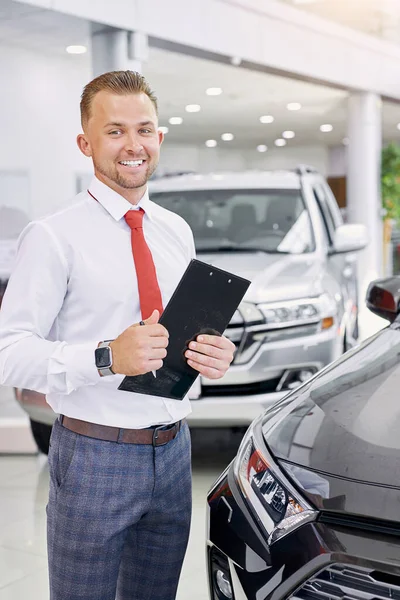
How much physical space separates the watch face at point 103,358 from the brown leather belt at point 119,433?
20 cm

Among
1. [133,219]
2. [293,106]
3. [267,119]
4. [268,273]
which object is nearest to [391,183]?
[293,106]

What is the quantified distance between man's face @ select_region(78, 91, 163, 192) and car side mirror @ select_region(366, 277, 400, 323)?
1.22 metres

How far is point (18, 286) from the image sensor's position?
178 cm

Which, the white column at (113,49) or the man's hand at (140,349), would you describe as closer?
the man's hand at (140,349)

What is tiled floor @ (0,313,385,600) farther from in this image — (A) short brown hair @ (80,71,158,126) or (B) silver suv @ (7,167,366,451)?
(A) short brown hair @ (80,71,158,126)

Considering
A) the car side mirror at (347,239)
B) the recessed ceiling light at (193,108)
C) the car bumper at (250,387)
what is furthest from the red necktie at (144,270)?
the recessed ceiling light at (193,108)

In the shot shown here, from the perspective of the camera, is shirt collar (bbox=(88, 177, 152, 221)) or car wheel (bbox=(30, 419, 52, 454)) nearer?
shirt collar (bbox=(88, 177, 152, 221))

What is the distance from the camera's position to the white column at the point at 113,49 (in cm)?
646

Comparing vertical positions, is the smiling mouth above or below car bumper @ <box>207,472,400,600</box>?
above

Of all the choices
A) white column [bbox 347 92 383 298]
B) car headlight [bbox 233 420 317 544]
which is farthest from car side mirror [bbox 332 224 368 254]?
white column [bbox 347 92 383 298]

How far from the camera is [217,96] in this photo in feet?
44.1

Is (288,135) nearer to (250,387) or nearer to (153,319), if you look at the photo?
(250,387)

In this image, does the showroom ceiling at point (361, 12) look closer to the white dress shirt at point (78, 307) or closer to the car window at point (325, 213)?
the car window at point (325, 213)

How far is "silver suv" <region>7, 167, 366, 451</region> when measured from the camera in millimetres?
4340
